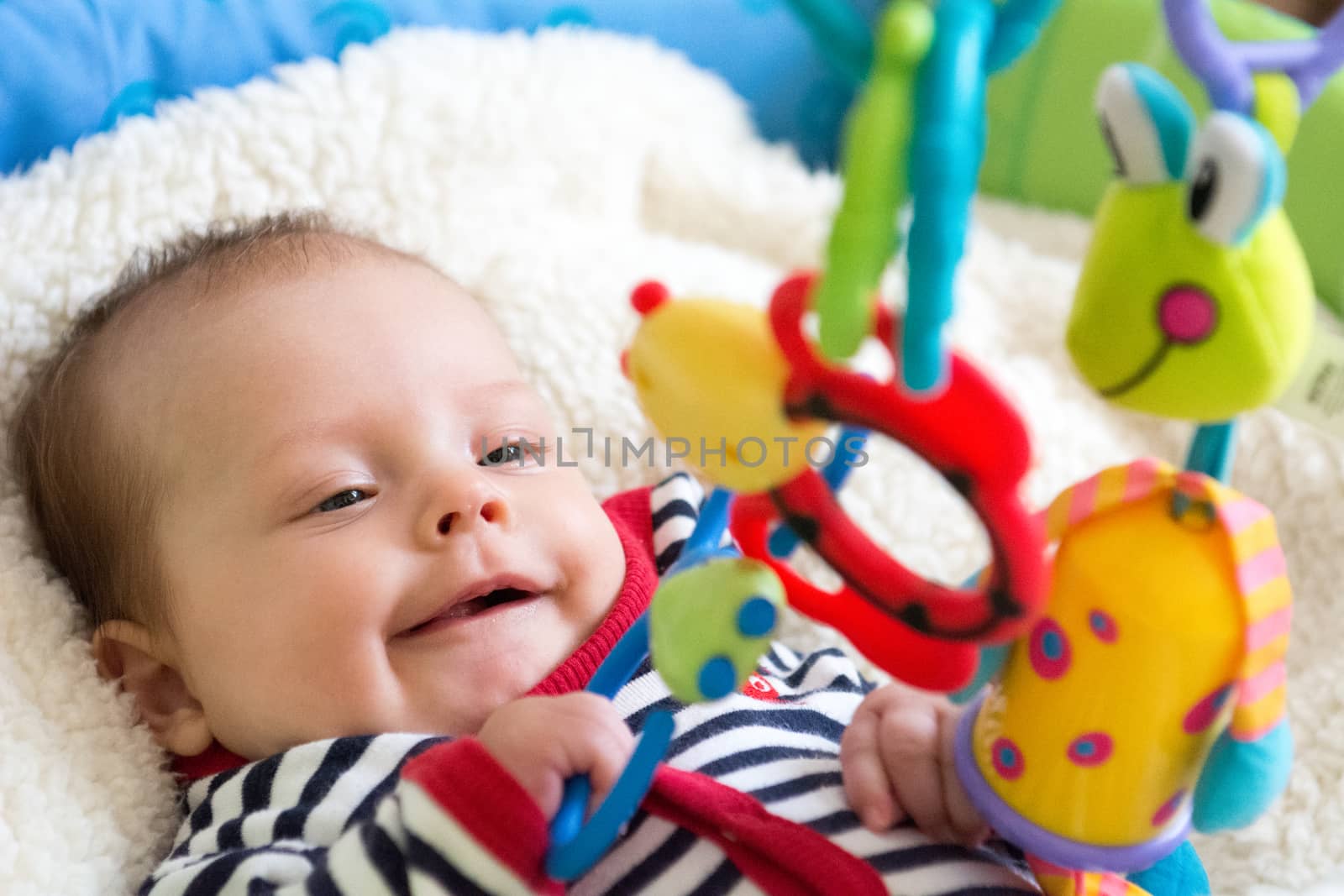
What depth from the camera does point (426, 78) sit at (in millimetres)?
1130

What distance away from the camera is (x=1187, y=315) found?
420 mm

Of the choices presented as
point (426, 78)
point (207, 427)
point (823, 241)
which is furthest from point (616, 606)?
point (426, 78)

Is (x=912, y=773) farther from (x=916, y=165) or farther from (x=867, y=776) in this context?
(x=916, y=165)

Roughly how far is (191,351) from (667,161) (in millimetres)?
638

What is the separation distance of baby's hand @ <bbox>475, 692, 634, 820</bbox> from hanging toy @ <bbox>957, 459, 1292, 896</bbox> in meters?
0.17

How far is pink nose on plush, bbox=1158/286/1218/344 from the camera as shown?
42 cm

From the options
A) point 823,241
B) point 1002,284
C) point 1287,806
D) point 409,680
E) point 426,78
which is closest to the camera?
point 823,241

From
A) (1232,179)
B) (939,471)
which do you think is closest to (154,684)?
(939,471)

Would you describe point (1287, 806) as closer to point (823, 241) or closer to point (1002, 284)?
point (1002, 284)

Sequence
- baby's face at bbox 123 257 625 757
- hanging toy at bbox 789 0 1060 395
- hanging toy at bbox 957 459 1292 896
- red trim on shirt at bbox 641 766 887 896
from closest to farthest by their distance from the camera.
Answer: hanging toy at bbox 789 0 1060 395 → hanging toy at bbox 957 459 1292 896 → red trim on shirt at bbox 641 766 887 896 → baby's face at bbox 123 257 625 757

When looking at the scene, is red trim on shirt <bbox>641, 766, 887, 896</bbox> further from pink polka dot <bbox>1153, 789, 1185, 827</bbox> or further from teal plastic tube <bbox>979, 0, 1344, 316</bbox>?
teal plastic tube <bbox>979, 0, 1344, 316</bbox>

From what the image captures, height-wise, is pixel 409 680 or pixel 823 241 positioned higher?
pixel 823 241

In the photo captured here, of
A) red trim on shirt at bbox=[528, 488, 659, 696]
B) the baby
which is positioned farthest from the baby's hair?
red trim on shirt at bbox=[528, 488, 659, 696]

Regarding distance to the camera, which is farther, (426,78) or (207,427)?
(426,78)
